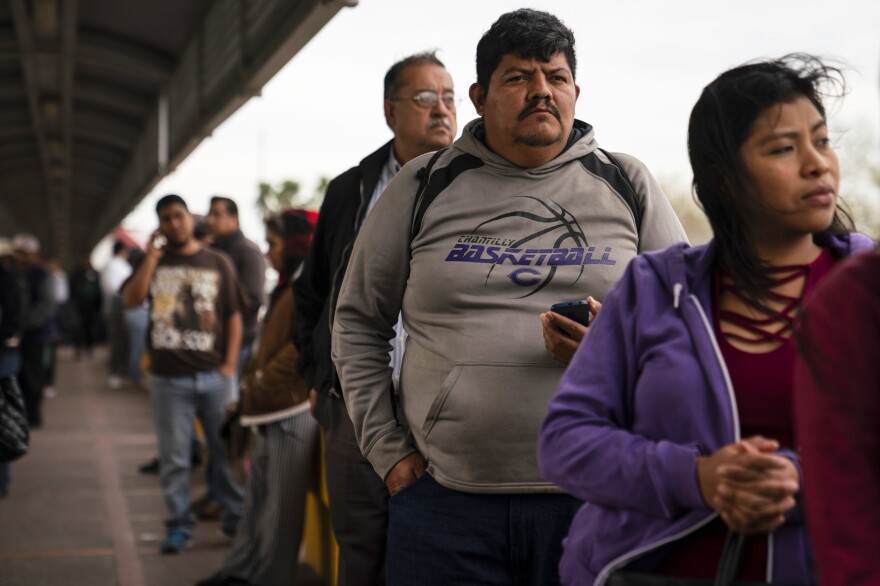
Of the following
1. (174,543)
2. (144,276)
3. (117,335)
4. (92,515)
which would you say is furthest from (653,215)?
(117,335)

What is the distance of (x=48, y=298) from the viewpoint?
11523mm

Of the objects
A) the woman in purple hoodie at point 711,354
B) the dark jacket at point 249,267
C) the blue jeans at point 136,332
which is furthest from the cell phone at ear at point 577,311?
the blue jeans at point 136,332

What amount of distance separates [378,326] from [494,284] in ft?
1.67

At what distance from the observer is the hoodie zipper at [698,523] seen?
175cm

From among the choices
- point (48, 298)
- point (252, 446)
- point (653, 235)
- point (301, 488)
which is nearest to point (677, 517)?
point (653, 235)

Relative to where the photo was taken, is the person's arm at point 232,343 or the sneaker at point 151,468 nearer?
the person's arm at point 232,343

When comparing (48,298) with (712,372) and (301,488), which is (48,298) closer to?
(301,488)

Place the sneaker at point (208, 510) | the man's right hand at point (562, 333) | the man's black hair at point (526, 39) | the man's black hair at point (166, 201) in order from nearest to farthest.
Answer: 1. the man's right hand at point (562, 333)
2. the man's black hair at point (526, 39)
3. the man's black hair at point (166, 201)
4. the sneaker at point (208, 510)

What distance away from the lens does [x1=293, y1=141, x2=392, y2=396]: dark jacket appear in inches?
148

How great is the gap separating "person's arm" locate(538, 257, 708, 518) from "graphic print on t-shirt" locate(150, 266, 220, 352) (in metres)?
5.11

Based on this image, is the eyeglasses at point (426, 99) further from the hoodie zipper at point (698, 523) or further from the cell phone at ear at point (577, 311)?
the hoodie zipper at point (698, 523)

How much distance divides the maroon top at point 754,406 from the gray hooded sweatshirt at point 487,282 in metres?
0.81

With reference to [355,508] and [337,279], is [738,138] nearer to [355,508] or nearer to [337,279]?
[337,279]

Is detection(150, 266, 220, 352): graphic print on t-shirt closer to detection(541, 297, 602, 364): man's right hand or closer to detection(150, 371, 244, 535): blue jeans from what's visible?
detection(150, 371, 244, 535): blue jeans
